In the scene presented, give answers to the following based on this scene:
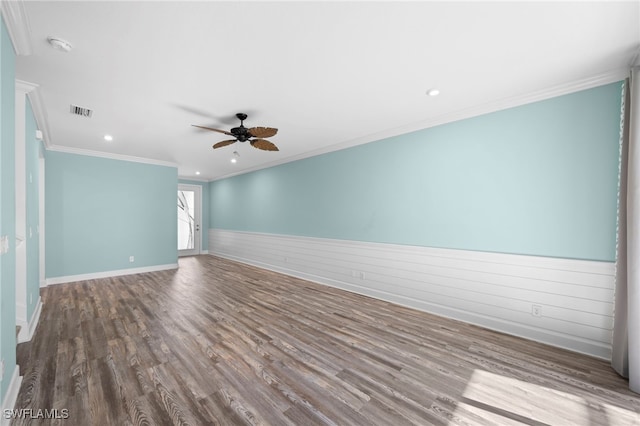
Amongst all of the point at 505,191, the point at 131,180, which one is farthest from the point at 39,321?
the point at 505,191

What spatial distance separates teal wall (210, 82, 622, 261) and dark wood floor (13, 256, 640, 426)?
1.12 metres

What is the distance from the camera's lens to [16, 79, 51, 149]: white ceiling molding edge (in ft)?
8.37

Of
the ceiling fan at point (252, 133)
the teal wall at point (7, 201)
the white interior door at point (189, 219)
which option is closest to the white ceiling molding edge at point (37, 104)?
the teal wall at point (7, 201)

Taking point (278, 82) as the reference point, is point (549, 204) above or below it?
below

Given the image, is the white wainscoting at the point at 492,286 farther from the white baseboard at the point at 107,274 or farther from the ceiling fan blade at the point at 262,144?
the white baseboard at the point at 107,274

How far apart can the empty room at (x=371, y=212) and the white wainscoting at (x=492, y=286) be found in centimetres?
2

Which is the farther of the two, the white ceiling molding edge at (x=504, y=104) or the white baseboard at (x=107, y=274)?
the white baseboard at (x=107, y=274)

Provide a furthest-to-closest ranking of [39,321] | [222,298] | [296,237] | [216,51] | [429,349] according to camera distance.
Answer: [296,237] < [222,298] < [39,321] < [429,349] < [216,51]

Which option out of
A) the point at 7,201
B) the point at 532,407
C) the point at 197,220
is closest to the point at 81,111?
the point at 7,201

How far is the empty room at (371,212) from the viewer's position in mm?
1766

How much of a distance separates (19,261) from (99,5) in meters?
2.70

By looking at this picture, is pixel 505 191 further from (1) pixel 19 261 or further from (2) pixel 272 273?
(1) pixel 19 261

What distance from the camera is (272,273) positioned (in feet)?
19.8

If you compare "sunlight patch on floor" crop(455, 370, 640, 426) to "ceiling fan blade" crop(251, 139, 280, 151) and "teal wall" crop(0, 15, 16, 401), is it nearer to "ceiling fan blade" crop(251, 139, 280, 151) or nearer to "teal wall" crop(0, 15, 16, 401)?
"teal wall" crop(0, 15, 16, 401)
